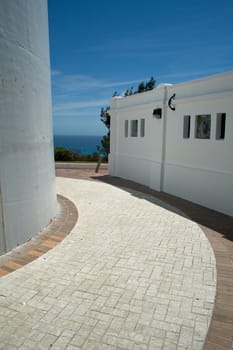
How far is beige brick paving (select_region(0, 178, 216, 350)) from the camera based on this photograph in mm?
2979

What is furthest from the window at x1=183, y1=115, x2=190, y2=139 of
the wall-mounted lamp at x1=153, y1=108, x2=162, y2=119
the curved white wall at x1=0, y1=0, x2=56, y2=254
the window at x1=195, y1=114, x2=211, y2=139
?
the curved white wall at x1=0, y1=0, x2=56, y2=254

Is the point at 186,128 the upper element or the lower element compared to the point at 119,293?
upper

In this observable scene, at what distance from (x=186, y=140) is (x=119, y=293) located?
691cm

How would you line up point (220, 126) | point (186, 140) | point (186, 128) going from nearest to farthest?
1. point (220, 126)
2. point (186, 140)
3. point (186, 128)

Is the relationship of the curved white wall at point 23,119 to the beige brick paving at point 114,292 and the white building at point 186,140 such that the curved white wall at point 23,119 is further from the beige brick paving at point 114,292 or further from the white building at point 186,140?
the white building at point 186,140

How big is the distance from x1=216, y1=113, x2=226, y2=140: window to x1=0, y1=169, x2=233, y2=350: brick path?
315 centimetres

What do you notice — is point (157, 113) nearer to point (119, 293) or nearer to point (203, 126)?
point (203, 126)

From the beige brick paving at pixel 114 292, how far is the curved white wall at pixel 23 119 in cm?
97

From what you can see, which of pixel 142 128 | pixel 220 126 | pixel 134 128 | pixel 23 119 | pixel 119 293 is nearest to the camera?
pixel 119 293

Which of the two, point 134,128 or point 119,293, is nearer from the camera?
point 119,293

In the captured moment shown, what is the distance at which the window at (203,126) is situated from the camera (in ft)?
28.5

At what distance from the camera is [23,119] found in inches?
204

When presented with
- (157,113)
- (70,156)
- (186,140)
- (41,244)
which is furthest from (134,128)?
(70,156)

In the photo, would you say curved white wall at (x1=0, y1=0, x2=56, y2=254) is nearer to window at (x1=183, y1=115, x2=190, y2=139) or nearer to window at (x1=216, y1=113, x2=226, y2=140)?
window at (x1=216, y1=113, x2=226, y2=140)
